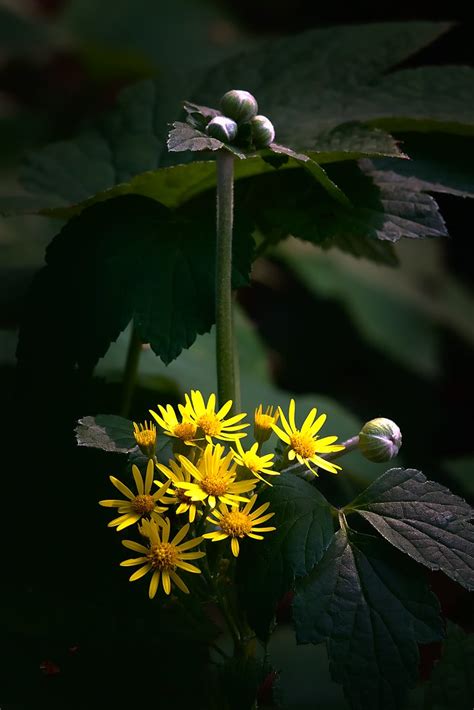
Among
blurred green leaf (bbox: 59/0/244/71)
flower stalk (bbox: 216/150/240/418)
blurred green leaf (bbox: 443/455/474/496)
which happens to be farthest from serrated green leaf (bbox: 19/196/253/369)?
blurred green leaf (bbox: 59/0/244/71)

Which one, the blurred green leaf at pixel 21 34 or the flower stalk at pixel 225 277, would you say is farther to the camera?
the blurred green leaf at pixel 21 34

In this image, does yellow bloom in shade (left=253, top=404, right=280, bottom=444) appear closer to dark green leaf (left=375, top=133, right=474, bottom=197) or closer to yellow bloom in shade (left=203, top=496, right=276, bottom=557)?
yellow bloom in shade (left=203, top=496, right=276, bottom=557)

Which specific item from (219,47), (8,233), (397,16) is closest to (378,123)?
(8,233)

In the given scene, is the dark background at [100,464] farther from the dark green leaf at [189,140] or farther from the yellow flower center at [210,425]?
the dark green leaf at [189,140]

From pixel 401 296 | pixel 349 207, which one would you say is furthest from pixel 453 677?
pixel 401 296

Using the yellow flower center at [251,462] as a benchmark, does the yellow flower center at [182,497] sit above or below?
below

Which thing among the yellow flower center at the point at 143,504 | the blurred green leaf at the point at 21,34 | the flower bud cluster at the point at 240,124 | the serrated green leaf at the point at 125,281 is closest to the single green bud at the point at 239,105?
the flower bud cluster at the point at 240,124

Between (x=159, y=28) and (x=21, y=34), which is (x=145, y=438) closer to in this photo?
(x=21, y=34)

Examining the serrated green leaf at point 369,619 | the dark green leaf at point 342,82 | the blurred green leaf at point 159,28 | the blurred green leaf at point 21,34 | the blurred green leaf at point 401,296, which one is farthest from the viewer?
the blurred green leaf at point 159,28

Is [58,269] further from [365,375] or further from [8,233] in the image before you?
[365,375]
